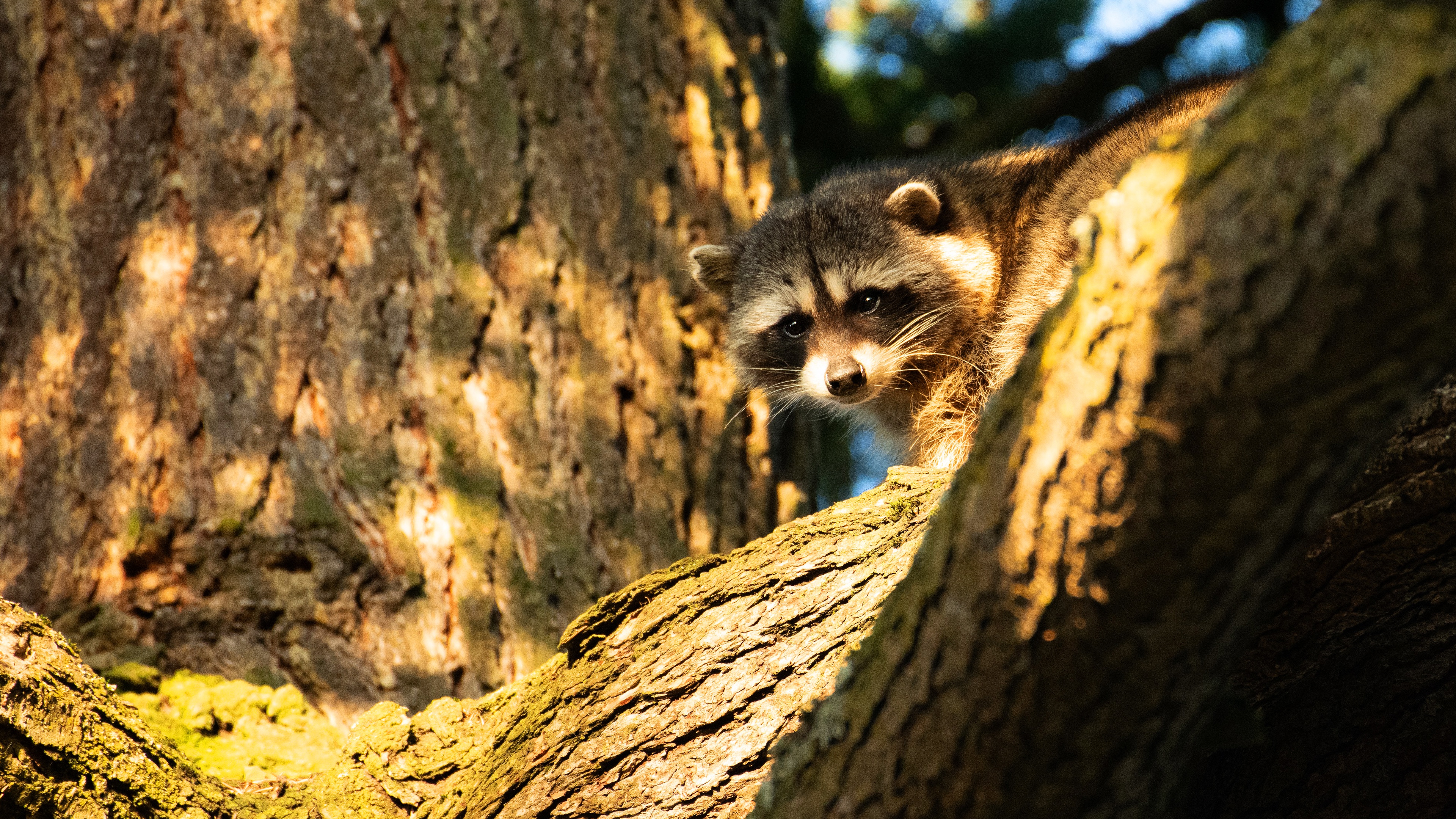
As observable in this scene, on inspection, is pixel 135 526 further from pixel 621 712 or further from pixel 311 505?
pixel 621 712

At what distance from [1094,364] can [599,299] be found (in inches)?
84.9

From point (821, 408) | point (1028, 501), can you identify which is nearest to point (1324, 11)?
point (1028, 501)

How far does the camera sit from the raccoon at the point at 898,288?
11.2 ft

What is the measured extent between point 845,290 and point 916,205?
14.8 inches

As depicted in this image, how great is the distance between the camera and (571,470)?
2.99 metres

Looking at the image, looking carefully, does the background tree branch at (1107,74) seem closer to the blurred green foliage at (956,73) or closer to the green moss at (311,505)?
the blurred green foliage at (956,73)

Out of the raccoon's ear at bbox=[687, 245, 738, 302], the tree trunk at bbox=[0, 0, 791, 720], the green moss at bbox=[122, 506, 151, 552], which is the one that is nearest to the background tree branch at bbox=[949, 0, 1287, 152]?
the raccoon's ear at bbox=[687, 245, 738, 302]

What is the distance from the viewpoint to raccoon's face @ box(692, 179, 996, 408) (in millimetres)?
3547

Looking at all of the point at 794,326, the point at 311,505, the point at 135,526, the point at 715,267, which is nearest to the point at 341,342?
the point at 311,505

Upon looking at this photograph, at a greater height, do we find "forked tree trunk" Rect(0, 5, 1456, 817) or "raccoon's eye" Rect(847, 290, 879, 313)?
"raccoon's eye" Rect(847, 290, 879, 313)

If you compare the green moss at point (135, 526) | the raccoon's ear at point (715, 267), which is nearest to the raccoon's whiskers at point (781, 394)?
the raccoon's ear at point (715, 267)

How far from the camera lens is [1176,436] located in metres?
1.11

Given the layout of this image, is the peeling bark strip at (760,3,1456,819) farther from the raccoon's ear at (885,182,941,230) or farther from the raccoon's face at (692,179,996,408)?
the raccoon's ear at (885,182,941,230)

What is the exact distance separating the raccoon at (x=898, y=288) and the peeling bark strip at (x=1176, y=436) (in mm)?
1916
